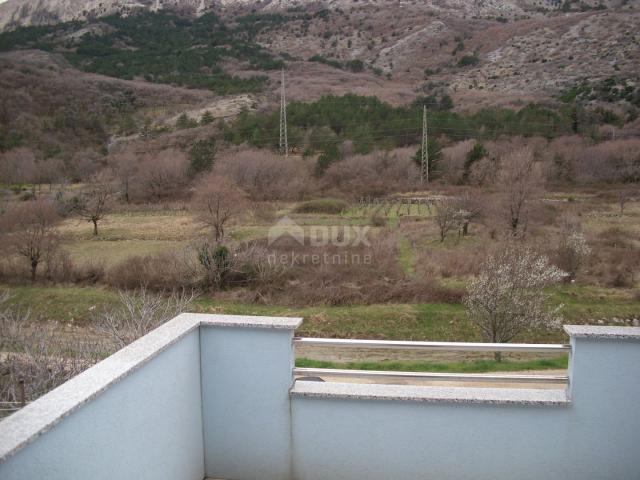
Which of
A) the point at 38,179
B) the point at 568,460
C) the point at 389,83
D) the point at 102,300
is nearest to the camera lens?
the point at 568,460

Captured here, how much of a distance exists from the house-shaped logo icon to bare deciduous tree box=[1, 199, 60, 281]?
8764 millimetres

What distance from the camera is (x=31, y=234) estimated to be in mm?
20438

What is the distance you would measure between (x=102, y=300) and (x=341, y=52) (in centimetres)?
8131

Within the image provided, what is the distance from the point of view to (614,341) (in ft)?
9.53

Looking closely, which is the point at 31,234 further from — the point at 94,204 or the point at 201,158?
the point at 201,158

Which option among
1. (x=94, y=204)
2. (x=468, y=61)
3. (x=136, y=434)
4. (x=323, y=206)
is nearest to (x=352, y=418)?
(x=136, y=434)

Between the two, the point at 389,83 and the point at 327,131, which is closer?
the point at 327,131

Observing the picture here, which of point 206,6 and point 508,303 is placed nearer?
point 508,303

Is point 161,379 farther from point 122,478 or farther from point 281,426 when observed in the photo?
point 281,426

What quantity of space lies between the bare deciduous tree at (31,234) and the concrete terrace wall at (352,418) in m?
19.5

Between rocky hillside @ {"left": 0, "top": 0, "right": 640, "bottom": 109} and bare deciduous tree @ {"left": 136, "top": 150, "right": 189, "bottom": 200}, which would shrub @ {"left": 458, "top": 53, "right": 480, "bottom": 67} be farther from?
bare deciduous tree @ {"left": 136, "top": 150, "right": 189, "bottom": 200}

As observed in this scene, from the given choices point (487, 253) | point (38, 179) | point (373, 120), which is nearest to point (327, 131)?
point (373, 120)

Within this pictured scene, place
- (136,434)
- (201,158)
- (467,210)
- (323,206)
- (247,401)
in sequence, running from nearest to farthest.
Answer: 1. (136,434)
2. (247,401)
3. (467,210)
4. (323,206)
5. (201,158)
